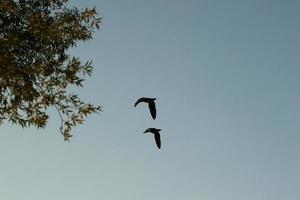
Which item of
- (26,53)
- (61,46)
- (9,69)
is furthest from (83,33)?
(9,69)

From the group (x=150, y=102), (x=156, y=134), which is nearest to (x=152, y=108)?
(x=150, y=102)

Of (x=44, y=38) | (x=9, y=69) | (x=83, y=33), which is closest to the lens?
(x=9, y=69)

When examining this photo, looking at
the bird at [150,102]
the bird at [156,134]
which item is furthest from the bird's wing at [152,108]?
the bird at [156,134]

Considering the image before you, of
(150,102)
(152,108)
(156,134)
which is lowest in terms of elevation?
(156,134)

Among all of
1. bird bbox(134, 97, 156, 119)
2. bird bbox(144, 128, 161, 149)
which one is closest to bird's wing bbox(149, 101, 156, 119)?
bird bbox(134, 97, 156, 119)

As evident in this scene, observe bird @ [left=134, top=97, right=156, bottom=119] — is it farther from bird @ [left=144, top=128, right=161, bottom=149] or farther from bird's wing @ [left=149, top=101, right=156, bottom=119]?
bird @ [left=144, top=128, right=161, bottom=149]

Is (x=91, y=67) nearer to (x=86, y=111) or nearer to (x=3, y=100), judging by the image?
(x=86, y=111)

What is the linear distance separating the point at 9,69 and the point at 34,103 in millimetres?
2165

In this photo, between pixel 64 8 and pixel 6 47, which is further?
pixel 64 8

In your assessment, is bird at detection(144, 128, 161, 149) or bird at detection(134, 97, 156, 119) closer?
bird at detection(134, 97, 156, 119)

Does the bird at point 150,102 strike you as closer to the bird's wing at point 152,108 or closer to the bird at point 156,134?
the bird's wing at point 152,108

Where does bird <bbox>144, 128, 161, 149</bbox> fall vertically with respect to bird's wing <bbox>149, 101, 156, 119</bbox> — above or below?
below

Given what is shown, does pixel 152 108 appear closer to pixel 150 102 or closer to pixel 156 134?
pixel 150 102

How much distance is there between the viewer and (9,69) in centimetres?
2219
